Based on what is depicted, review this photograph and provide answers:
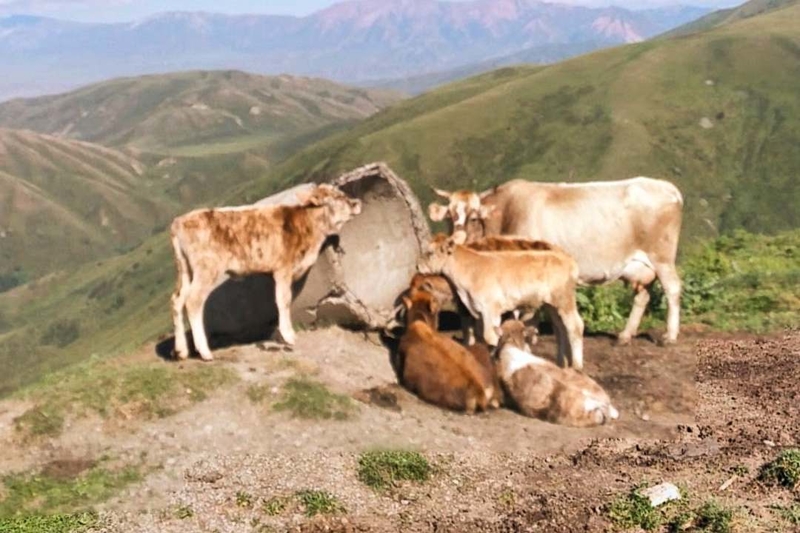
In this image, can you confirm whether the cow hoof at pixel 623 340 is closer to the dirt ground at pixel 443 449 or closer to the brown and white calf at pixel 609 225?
the brown and white calf at pixel 609 225

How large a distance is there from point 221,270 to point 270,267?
0.86 meters

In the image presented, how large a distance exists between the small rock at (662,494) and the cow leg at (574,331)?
431 cm

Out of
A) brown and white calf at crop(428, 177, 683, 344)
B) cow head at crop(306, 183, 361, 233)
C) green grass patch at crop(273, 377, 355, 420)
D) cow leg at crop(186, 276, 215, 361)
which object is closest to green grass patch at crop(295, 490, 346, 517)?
green grass patch at crop(273, 377, 355, 420)

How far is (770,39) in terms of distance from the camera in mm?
191875

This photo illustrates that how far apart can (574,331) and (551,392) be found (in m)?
1.79

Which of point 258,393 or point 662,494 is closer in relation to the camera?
point 662,494

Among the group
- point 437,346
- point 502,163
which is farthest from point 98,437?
point 502,163

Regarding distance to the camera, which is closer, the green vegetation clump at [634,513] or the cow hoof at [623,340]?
the green vegetation clump at [634,513]

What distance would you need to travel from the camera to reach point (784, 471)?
30.9ft

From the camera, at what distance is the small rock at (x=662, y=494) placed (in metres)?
9.07

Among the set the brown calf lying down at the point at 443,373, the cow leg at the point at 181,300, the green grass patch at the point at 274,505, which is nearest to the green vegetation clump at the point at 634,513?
the brown calf lying down at the point at 443,373

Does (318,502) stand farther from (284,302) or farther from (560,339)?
(560,339)

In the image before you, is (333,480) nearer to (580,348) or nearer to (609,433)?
(609,433)

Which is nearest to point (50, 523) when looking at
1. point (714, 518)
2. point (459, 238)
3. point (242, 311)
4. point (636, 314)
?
point (714, 518)
